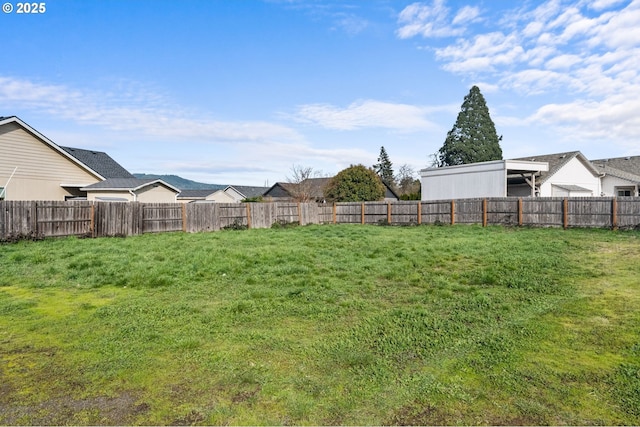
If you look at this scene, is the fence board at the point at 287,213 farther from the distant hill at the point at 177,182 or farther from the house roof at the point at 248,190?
the house roof at the point at 248,190

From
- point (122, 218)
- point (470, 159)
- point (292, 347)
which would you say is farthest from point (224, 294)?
point (470, 159)

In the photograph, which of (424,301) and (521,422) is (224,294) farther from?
(521,422)

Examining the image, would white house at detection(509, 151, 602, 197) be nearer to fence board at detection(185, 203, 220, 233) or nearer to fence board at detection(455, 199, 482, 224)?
fence board at detection(455, 199, 482, 224)

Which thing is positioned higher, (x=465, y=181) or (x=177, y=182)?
(x=177, y=182)

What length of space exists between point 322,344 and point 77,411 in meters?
1.98

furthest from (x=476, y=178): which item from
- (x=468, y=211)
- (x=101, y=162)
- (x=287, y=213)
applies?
(x=101, y=162)

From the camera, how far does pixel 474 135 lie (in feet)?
134

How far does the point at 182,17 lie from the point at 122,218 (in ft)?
25.4

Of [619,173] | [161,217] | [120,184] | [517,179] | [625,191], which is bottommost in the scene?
[161,217]

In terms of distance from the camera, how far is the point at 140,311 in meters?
4.65

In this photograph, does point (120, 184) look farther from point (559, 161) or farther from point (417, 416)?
point (559, 161)

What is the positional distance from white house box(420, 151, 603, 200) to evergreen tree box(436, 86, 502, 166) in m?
14.5

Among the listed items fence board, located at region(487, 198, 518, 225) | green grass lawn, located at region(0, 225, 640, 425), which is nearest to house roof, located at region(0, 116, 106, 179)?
green grass lawn, located at region(0, 225, 640, 425)

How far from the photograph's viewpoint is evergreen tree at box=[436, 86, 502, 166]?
4019 cm
